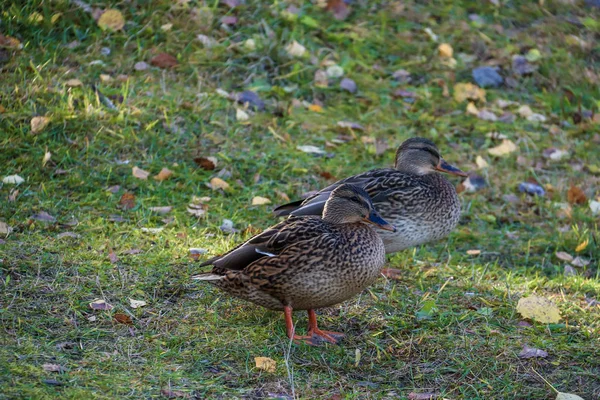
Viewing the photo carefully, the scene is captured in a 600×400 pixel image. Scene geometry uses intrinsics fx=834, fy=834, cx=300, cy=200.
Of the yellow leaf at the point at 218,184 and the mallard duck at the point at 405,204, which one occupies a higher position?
the mallard duck at the point at 405,204

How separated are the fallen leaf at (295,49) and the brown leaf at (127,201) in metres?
2.44

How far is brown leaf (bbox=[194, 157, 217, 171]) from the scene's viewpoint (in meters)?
5.91

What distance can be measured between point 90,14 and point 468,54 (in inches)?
139

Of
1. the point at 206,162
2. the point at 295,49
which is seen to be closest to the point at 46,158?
the point at 206,162

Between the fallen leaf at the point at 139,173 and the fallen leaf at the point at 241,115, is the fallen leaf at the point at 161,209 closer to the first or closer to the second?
the fallen leaf at the point at 139,173

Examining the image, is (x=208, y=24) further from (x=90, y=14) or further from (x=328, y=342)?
(x=328, y=342)

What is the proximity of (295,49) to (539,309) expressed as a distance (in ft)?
12.3

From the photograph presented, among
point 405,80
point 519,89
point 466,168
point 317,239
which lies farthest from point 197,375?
point 519,89

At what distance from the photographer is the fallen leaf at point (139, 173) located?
5.68 m

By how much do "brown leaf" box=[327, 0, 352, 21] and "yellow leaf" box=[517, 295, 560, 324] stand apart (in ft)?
14.3

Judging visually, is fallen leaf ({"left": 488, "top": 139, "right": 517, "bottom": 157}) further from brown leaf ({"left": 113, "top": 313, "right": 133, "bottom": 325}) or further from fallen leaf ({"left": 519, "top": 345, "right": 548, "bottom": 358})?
brown leaf ({"left": 113, "top": 313, "right": 133, "bottom": 325})

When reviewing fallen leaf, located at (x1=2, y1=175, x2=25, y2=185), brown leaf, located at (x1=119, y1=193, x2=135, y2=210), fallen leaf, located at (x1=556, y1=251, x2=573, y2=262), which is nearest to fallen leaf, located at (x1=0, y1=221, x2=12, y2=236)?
fallen leaf, located at (x1=2, y1=175, x2=25, y2=185)

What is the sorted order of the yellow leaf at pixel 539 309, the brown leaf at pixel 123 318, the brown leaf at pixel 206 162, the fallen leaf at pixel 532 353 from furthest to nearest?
the brown leaf at pixel 206 162, the yellow leaf at pixel 539 309, the brown leaf at pixel 123 318, the fallen leaf at pixel 532 353

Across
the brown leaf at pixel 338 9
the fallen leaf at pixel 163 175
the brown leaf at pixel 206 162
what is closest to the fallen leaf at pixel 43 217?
the fallen leaf at pixel 163 175
